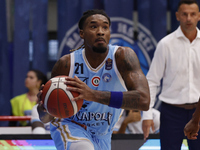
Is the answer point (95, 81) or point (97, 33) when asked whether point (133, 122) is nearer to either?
point (95, 81)

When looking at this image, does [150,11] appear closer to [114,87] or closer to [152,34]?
[152,34]

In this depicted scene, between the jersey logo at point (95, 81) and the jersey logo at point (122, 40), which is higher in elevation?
the jersey logo at point (122, 40)

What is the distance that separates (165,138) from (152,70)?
27.3 inches

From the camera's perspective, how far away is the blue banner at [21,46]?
6398 mm

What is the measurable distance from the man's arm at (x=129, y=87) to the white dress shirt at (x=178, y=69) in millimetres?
835

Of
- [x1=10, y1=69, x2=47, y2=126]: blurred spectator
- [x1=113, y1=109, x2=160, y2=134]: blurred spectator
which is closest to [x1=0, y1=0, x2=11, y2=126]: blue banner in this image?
[x1=10, y1=69, x2=47, y2=126]: blurred spectator

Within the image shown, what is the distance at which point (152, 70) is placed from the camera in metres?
3.23

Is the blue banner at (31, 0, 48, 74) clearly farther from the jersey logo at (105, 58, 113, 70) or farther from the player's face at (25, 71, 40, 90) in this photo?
the jersey logo at (105, 58, 113, 70)

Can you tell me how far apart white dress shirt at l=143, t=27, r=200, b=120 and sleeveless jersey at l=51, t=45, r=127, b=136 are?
0.78 metres

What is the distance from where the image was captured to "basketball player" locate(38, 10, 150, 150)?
2350 mm

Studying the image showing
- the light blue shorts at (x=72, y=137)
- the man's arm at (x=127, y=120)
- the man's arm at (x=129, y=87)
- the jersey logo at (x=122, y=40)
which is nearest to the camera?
the man's arm at (x=129, y=87)

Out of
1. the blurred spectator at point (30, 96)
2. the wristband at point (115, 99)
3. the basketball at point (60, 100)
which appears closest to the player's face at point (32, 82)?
the blurred spectator at point (30, 96)

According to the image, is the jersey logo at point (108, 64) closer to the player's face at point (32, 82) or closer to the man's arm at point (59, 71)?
the man's arm at point (59, 71)

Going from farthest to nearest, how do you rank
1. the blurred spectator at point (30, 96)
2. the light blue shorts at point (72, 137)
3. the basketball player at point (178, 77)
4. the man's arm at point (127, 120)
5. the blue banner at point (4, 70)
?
the blue banner at point (4, 70), the blurred spectator at point (30, 96), the man's arm at point (127, 120), the basketball player at point (178, 77), the light blue shorts at point (72, 137)
